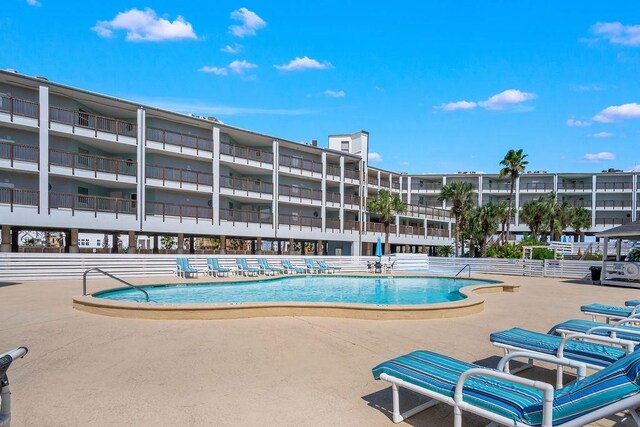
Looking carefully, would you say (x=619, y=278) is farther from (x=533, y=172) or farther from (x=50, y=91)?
(x=533, y=172)

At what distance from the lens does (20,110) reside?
23.4 m

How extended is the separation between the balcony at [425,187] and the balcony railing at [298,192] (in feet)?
80.5

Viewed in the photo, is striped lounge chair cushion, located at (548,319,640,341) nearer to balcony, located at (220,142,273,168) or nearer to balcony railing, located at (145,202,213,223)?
balcony railing, located at (145,202,213,223)

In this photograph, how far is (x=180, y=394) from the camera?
4.84 m

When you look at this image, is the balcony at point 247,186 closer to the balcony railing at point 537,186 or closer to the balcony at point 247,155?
the balcony at point 247,155

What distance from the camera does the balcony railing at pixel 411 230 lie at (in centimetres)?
4559

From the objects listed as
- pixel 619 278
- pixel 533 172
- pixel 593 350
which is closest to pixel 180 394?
pixel 593 350

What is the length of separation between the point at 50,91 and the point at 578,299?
2863cm

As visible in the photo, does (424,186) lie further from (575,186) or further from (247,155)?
(247,155)

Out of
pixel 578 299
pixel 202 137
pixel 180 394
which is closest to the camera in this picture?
pixel 180 394

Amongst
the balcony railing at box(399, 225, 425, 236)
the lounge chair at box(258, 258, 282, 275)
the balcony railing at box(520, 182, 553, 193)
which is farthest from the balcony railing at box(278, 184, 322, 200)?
the balcony railing at box(520, 182, 553, 193)

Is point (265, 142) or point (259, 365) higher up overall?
point (265, 142)

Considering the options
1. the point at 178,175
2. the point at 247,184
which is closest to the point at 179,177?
the point at 178,175

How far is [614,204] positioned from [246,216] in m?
51.5
